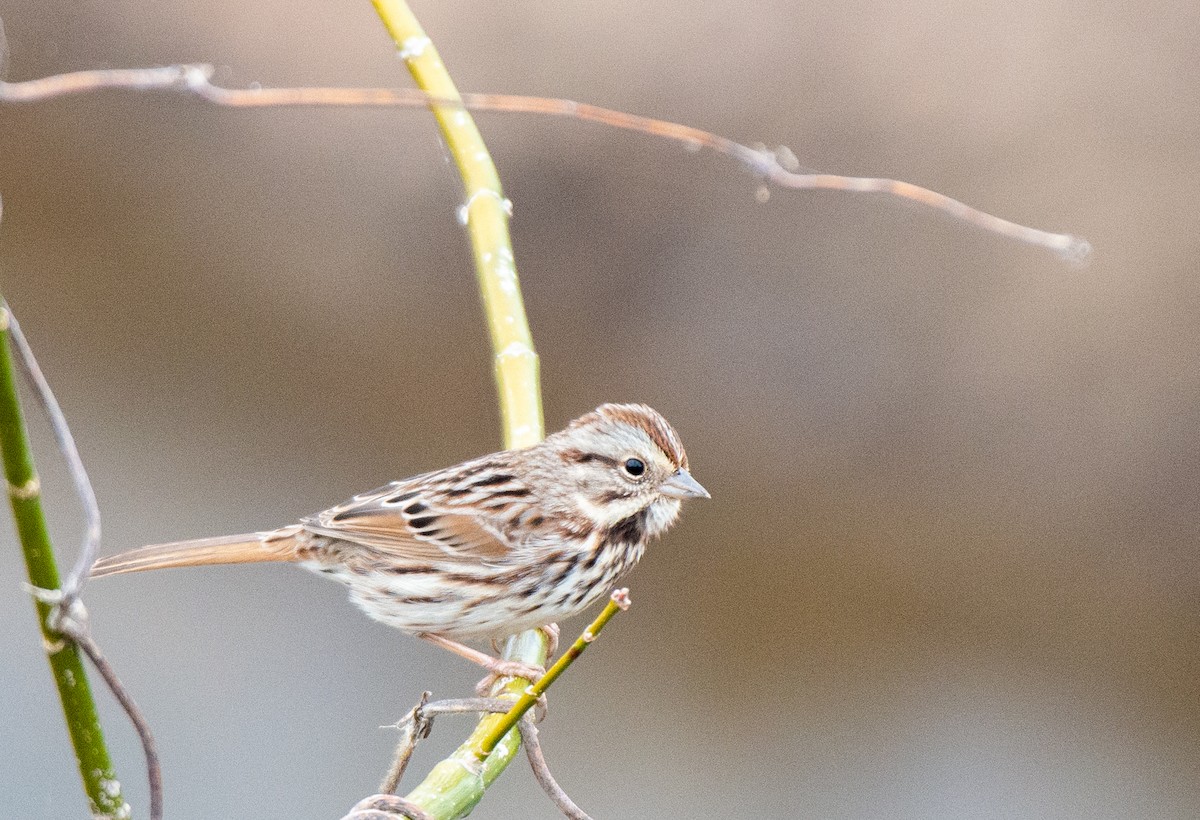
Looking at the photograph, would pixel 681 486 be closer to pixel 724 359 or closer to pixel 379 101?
pixel 379 101

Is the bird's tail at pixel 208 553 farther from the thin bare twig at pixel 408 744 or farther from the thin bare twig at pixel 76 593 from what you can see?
the thin bare twig at pixel 76 593

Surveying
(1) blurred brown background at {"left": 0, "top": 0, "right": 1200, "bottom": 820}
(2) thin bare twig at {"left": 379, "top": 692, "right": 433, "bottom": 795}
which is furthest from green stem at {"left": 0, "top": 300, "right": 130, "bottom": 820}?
(1) blurred brown background at {"left": 0, "top": 0, "right": 1200, "bottom": 820}

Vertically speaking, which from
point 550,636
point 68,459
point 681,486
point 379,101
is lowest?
point 68,459

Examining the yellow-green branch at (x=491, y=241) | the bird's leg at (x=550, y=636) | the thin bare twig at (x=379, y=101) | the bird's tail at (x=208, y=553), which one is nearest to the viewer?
the thin bare twig at (x=379, y=101)

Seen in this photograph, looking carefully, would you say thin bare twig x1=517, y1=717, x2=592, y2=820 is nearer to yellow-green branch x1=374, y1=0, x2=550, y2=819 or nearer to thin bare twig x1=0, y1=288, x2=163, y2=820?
yellow-green branch x1=374, y1=0, x2=550, y2=819

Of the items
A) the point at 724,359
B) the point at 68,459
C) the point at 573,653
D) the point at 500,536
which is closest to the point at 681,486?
the point at 500,536

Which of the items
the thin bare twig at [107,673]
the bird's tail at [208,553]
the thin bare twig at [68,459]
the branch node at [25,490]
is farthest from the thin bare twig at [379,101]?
the bird's tail at [208,553]
